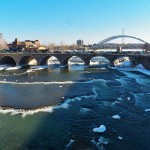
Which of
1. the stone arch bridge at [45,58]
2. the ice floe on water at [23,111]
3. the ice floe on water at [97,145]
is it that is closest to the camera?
the ice floe on water at [97,145]

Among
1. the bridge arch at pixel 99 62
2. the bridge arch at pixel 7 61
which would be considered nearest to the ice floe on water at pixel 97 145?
the bridge arch at pixel 99 62

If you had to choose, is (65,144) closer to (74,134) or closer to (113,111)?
(74,134)

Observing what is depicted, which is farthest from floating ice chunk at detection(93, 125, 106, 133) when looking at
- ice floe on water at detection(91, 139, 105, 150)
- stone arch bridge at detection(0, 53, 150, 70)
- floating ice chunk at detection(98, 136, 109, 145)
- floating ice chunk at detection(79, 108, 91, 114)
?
stone arch bridge at detection(0, 53, 150, 70)

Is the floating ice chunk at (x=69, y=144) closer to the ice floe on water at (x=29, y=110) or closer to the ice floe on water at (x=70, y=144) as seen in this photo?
the ice floe on water at (x=70, y=144)

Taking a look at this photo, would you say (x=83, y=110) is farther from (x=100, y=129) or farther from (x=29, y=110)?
(x=100, y=129)

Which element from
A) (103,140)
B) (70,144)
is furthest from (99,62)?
(70,144)

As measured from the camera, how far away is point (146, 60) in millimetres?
66812

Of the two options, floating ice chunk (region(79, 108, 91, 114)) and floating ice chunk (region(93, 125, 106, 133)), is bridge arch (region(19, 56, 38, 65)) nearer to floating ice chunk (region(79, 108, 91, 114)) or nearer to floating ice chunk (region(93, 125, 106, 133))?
floating ice chunk (region(79, 108, 91, 114))

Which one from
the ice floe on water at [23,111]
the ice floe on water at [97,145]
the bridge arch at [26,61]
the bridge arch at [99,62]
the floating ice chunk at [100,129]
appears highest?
the bridge arch at [26,61]

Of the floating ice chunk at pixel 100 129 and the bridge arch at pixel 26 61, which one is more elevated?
the bridge arch at pixel 26 61

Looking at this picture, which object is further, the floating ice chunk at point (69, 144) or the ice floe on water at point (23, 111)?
the ice floe on water at point (23, 111)

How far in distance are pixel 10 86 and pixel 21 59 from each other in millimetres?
40552

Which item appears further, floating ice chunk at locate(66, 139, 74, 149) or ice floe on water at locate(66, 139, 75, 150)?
Result: floating ice chunk at locate(66, 139, 74, 149)

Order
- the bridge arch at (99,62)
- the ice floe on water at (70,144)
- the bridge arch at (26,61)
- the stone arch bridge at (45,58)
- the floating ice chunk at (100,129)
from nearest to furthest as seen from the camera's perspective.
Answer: the ice floe on water at (70,144) → the floating ice chunk at (100,129) → the stone arch bridge at (45,58) → the bridge arch at (26,61) → the bridge arch at (99,62)
